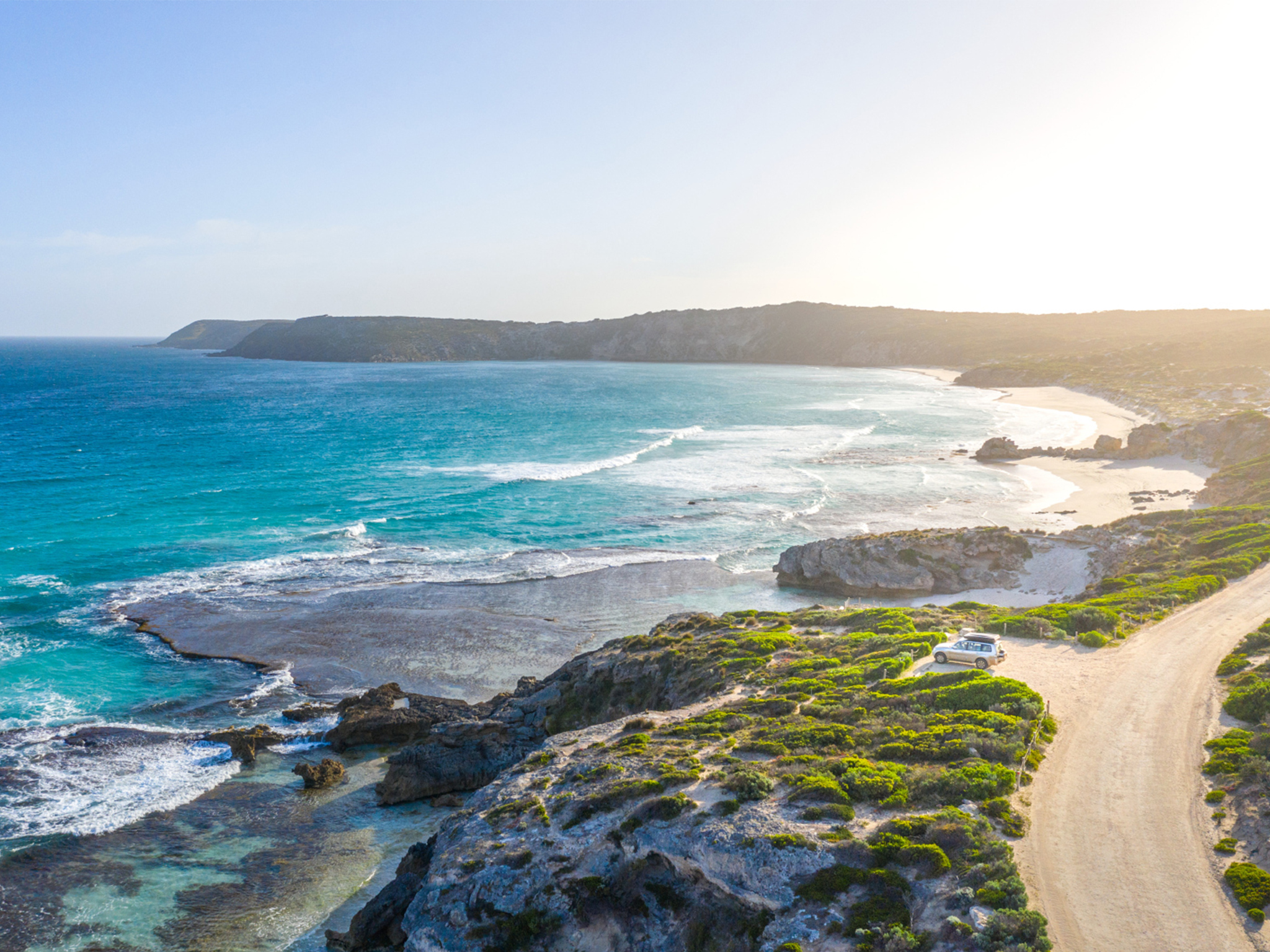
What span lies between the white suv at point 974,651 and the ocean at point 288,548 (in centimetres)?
1601

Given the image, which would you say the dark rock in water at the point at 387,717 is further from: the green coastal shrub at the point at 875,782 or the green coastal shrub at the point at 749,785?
the green coastal shrub at the point at 875,782

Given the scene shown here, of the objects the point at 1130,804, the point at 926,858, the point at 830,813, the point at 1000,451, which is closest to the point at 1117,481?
the point at 1000,451

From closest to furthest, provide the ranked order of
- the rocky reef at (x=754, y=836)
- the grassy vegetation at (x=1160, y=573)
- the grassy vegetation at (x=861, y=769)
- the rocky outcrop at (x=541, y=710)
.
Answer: the rocky reef at (x=754, y=836) < the grassy vegetation at (x=861, y=769) < the rocky outcrop at (x=541, y=710) < the grassy vegetation at (x=1160, y=573)

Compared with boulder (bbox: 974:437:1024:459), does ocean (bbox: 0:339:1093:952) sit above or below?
below

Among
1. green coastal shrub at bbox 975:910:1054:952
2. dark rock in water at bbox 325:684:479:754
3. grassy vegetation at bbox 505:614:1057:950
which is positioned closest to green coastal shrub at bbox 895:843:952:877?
grassy vegetation at bbox 505:614:1057:950

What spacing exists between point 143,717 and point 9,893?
9652 mm

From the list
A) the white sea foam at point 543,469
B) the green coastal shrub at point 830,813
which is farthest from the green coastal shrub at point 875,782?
the white sea foam at point 543,469

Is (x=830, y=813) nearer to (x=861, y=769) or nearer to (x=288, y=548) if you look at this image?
(x=861, y=769)

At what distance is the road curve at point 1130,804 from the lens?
12.3 m

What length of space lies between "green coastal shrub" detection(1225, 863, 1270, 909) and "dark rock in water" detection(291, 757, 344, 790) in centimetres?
Result: 2329

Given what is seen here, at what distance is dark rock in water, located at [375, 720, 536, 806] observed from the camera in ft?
77.5

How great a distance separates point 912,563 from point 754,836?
28440 mm

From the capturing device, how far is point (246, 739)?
85.0ft

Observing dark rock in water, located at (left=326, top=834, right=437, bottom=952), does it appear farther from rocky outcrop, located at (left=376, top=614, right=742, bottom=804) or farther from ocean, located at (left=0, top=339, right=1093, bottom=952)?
rocky outcrop, located at (left=376, top=614, right=742, bottom=804)
